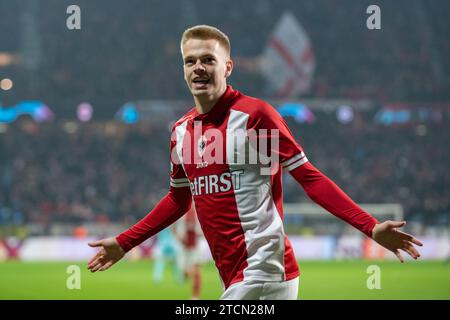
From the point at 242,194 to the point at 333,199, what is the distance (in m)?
0.53

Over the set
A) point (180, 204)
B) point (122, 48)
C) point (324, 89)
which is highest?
point (122, 48)

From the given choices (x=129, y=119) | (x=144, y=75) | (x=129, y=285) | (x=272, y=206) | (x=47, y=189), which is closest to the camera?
(x=272, y=206)

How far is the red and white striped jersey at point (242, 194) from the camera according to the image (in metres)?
4.34

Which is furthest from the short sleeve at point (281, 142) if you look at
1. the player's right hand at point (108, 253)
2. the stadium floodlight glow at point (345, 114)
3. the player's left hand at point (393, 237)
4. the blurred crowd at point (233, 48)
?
the blurred crowd at point (233, 48)

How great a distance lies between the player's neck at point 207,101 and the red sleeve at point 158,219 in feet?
1.97

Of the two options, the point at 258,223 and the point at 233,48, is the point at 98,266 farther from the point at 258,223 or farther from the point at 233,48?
the point at 233,48

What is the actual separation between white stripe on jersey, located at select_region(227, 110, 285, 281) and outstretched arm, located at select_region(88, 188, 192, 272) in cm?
63

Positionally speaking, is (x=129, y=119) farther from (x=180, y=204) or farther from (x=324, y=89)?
(x=180, y=204)

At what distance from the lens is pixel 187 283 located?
1639 centimetres

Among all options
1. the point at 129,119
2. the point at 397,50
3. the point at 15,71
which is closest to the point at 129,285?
the point at 129,119

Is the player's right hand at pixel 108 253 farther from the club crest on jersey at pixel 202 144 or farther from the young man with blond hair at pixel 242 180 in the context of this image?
the club crest on jersey at pixel 202 144

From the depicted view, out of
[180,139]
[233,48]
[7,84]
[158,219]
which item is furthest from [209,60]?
[233,48]

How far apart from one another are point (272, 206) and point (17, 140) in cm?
3456

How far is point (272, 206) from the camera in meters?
4.43
